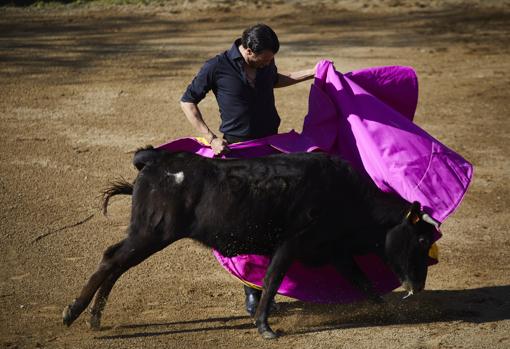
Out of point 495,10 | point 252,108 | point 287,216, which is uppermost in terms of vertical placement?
point 252,108

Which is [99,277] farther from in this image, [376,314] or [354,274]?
[376,314]

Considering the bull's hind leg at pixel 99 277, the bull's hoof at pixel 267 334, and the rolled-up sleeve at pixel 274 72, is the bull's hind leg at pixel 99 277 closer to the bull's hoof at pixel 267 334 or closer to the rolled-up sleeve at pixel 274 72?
the bull's hoof at pixel 267 334

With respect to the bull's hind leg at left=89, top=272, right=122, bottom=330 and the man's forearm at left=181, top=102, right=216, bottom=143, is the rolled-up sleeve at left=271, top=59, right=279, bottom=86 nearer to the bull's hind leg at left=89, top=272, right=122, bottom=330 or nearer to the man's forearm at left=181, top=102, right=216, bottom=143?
the man's forearm at left=181, top=102, right=216, bottom=143

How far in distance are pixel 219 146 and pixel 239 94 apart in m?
0.40

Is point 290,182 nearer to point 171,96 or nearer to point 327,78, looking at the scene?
point 327,78

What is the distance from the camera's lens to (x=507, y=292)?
609 cm

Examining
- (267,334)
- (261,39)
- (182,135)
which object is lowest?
(182,135)

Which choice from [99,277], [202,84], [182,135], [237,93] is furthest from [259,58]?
[182,135]

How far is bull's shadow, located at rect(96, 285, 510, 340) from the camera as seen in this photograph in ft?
18.2

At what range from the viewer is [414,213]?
17.2ft

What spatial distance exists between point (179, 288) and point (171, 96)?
526cm

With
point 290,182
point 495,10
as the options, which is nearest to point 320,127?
point 290,182

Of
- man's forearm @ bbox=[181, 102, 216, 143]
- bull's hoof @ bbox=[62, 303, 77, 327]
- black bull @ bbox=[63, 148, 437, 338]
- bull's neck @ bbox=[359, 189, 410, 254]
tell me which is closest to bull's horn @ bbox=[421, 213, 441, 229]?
black bull @ bbox=[63, 148, 437, 338]

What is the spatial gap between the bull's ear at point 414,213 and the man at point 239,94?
1.14m
